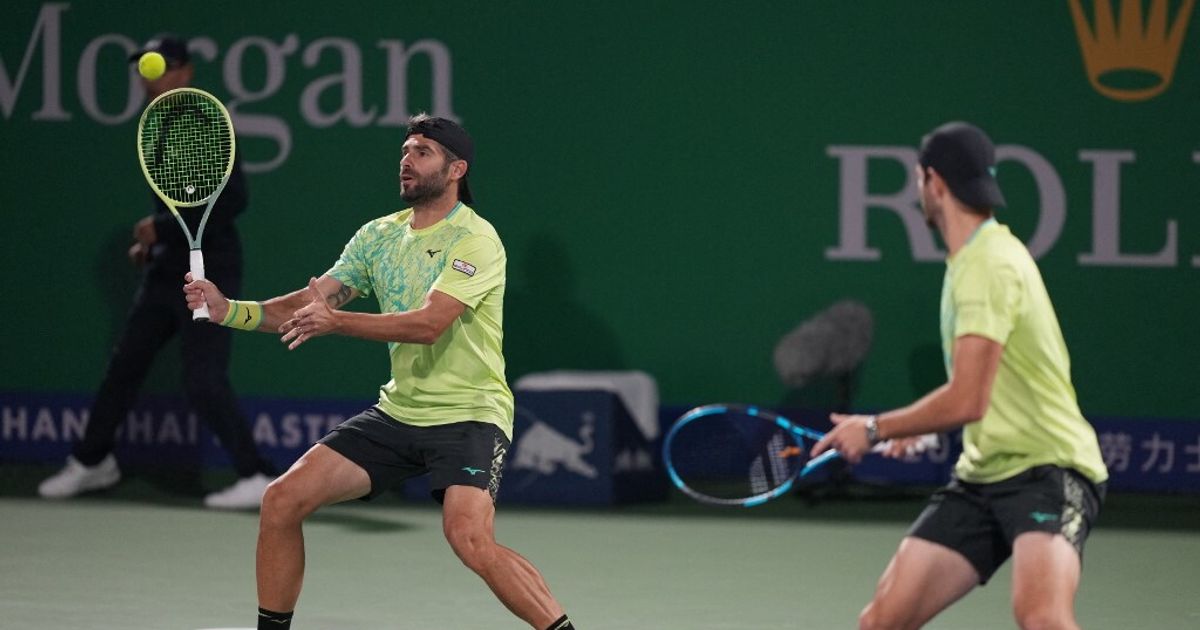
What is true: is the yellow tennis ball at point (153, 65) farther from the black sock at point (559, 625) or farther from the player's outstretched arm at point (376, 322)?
the black sock at point (559, 625)

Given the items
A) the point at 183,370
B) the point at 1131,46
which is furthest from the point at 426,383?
the point at 1131,46

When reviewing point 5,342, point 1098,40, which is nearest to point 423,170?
point 1098,40

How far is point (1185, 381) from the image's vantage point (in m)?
9.70

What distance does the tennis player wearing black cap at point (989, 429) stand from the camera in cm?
453

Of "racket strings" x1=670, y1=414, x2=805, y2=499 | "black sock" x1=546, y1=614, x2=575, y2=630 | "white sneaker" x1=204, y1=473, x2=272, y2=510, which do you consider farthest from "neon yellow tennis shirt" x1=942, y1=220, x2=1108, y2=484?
"white sneaker" x1=204, y1=473, x2=272, y2=510

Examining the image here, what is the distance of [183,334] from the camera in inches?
365

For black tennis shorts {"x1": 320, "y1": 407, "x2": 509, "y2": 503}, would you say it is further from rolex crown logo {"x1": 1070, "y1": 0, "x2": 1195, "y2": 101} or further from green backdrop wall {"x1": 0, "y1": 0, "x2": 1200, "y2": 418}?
rolex crown logo {"x1": 1070, "y1": 0, "x2": 1195, "y2": 101}

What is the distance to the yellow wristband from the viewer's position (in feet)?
18.8

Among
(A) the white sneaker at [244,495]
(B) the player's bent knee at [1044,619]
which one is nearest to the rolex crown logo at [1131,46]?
(A) the white sneaker at [244,495]

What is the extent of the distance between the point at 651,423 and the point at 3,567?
125 inches

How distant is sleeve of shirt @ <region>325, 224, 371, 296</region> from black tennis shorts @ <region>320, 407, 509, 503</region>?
0.41 m

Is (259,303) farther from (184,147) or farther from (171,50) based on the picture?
(171,50)

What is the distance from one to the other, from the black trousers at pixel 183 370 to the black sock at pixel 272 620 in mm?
3466

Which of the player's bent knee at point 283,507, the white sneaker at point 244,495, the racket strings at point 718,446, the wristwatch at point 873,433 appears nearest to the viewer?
the wristwatch at point 873,433
